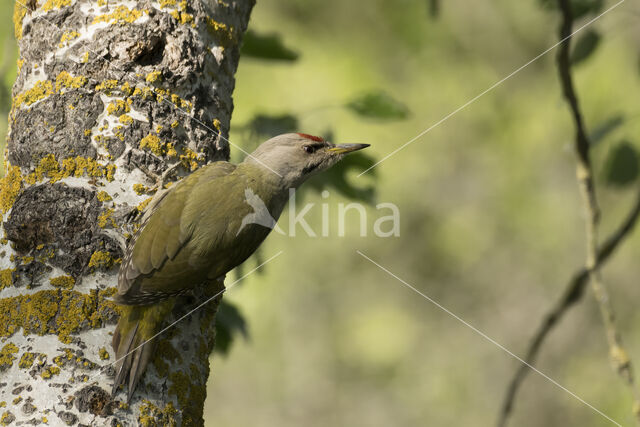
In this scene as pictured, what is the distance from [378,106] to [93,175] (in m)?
1.78

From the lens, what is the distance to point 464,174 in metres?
9.59

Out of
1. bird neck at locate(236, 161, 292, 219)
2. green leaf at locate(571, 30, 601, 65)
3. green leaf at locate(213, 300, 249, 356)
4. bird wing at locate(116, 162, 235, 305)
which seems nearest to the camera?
bird wing at locate(116, 162, 235, 305)

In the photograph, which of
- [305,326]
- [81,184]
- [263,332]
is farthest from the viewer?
[305,326]

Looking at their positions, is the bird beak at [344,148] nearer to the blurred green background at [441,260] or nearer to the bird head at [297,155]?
the bird head at [297,155]

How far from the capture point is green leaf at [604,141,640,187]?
3801mm

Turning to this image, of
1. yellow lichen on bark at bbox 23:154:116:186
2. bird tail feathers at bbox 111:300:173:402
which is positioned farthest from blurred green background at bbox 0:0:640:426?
yellow lichen on bark at bbox 23:154:116:186

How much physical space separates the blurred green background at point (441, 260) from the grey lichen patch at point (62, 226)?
18.9 ft

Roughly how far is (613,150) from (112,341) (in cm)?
260

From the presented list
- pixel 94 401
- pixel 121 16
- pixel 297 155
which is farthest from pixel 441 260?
pixel 94 401

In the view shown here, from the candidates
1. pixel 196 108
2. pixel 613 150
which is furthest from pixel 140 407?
pixel 613 150

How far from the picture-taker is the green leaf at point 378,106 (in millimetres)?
3973

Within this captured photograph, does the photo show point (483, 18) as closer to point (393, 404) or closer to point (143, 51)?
point (393, 404)

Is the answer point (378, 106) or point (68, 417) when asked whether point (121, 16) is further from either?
point (378, 106)

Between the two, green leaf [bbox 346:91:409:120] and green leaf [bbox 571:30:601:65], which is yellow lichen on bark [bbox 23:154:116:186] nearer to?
green leaf [bbox 346:91:409:120]
